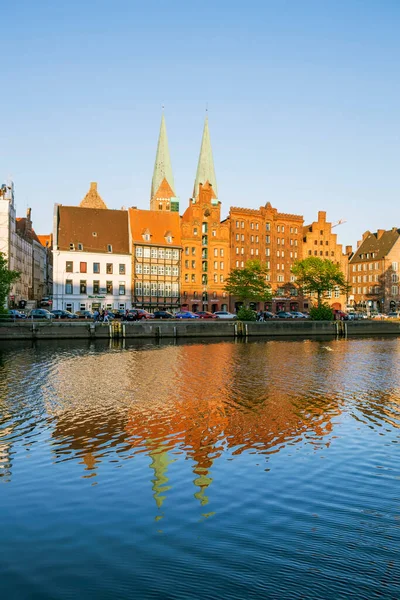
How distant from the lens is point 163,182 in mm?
150625

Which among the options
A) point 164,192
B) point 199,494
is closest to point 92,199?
point 164,192

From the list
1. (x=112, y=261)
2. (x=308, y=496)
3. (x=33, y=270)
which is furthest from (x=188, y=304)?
(x=308, y=496)

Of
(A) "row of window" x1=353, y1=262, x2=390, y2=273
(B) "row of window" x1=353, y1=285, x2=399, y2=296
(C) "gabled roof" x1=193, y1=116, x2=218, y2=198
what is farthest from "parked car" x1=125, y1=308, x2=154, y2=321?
(A) "row of window" x1=353, y1=262, x2=390, y2=273

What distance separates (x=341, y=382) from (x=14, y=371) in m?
22.3

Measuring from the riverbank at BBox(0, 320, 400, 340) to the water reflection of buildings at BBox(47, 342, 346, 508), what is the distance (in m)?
24.8

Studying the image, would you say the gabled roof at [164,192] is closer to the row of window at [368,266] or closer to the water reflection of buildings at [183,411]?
the row of window at [368,266]

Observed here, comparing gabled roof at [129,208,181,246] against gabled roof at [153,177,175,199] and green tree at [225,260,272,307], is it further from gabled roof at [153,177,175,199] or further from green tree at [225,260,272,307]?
gabled roof at [153,177,175,199]

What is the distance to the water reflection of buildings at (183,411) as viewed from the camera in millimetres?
18375

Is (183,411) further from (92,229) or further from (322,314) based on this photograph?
(92,229)

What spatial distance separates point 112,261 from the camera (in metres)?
109

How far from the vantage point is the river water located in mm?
10008

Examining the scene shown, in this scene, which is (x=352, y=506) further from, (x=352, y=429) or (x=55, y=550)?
(x=352, y=429)

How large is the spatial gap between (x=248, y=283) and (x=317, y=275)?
57.2 feet

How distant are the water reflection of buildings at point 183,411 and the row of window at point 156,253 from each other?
2628 inches
